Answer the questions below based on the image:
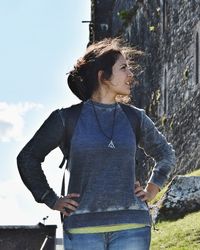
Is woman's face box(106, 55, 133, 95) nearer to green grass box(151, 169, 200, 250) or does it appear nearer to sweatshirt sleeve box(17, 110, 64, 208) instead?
sweatshirt sleeve box(17, 110, 64, 208)

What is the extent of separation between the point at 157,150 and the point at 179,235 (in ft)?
26.9

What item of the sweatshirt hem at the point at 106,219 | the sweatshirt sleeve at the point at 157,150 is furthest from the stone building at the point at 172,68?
the sweatshirt hem at the point at 106,219

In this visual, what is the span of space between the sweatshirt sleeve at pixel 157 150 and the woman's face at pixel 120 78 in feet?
0.52

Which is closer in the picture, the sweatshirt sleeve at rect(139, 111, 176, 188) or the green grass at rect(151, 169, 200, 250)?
the sweatshirt sleeve at rect(139, 111, 176, 188)

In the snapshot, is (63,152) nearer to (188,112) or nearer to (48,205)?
(48,205)

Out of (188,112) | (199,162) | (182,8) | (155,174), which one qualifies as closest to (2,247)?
(155,174)

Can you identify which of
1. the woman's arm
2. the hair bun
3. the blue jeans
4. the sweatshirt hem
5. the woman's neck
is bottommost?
the blue jeans

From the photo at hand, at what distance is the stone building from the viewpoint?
22.2m

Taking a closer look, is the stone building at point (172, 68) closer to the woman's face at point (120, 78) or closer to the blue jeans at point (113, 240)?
the woman's face at point (120, 78)

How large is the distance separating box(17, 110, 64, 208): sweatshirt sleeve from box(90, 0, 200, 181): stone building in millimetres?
16649

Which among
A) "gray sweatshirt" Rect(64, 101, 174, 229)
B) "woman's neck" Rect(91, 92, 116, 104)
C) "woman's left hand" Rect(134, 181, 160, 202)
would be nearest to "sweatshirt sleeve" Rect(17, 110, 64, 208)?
"gray sweatshirt" Rect(64, 101, 174, 229)

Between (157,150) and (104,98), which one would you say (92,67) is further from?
(157,150)

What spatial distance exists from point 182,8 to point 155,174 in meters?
20.2

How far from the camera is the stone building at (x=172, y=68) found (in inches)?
876
